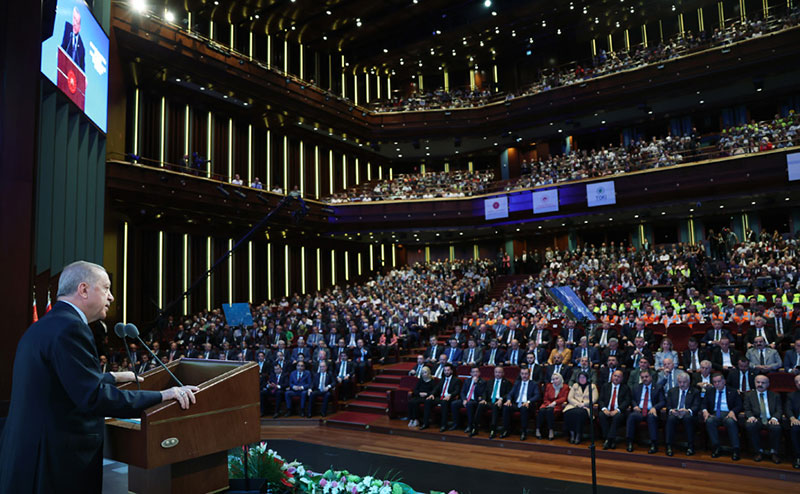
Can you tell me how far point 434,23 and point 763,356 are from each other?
17467 mm

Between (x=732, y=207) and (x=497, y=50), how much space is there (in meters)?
11.7

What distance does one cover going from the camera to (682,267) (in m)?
12.8

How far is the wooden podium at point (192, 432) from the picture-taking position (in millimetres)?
1902

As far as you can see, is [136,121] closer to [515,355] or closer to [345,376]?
[345,376]

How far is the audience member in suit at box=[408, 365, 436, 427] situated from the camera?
7824 mm

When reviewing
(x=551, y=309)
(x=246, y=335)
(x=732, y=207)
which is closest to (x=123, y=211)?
(x=246, y=335)

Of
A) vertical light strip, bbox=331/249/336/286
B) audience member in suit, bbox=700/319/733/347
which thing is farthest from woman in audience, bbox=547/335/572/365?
vertical light strip, bbox=331/249/336/286

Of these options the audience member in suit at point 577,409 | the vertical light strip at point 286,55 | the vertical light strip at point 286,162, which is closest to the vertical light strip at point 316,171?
the vertical light strip at point 286,162

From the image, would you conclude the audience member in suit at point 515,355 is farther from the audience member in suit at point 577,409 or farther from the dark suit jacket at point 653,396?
the dark suit jacket at point 653,396

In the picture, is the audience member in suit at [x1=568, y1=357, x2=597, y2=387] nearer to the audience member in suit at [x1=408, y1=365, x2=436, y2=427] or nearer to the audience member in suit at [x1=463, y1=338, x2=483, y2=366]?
the audience member in suit at [x1=463, y1=338, x2=483, y2=366]

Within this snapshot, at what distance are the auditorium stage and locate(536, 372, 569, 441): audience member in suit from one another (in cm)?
19

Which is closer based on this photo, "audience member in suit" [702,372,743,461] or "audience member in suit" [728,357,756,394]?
"audience member in suit" [702,372,743,461]

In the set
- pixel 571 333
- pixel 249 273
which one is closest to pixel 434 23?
pixel 249 273

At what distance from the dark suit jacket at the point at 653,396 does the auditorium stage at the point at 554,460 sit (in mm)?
547
